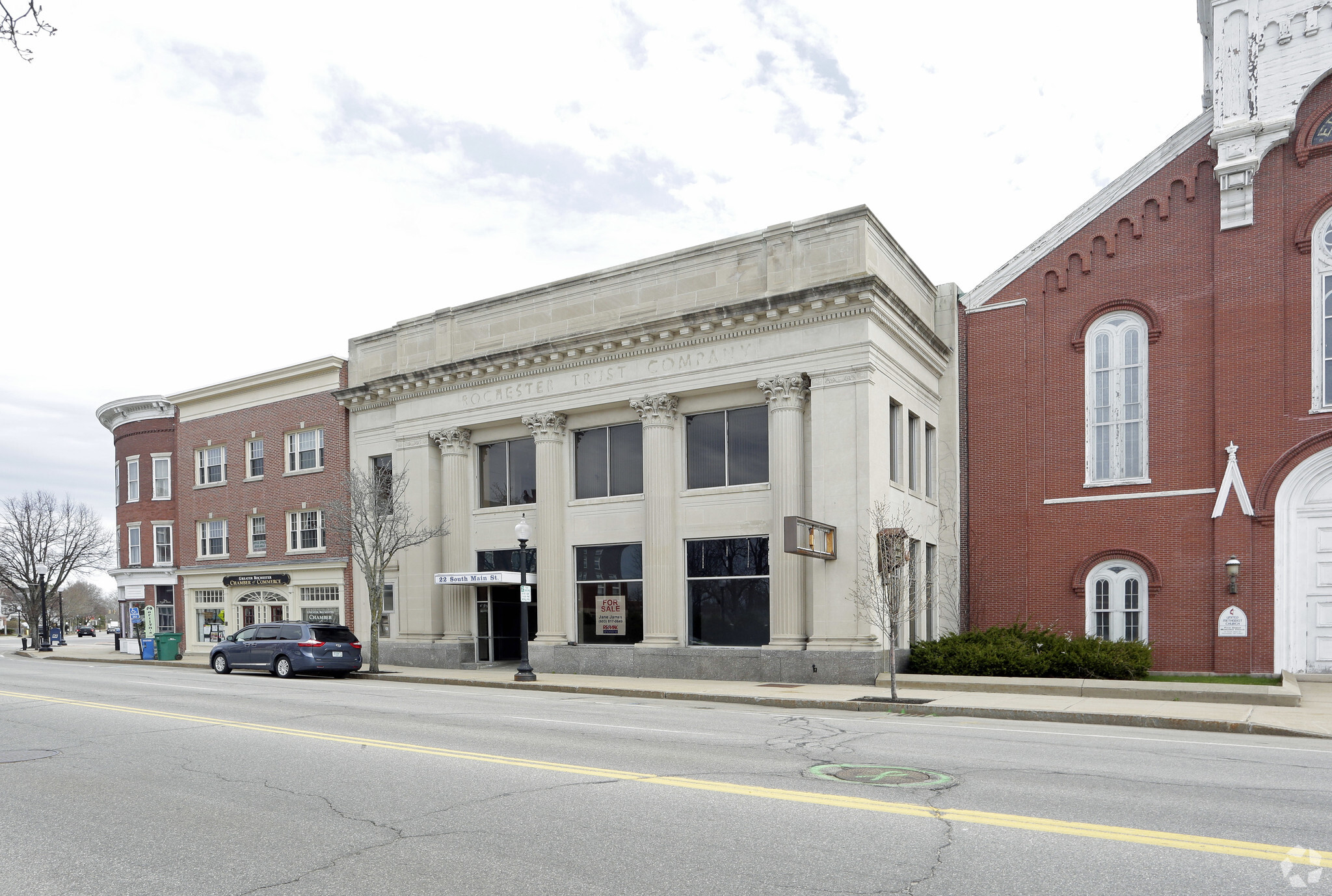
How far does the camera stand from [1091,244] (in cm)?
2462

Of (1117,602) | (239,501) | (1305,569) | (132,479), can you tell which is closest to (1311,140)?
(1305,569)

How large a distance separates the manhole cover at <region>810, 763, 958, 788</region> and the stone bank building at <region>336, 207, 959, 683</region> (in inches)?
445

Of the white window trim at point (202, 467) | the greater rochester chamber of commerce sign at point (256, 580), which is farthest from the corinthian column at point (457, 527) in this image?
the white window trim at point (202, 467)

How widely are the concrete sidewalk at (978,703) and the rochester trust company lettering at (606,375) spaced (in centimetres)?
768

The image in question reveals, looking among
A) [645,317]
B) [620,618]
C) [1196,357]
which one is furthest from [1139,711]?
[645,317]

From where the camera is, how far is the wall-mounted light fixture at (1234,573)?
2161 cm

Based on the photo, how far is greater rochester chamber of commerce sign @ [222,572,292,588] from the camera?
116ft

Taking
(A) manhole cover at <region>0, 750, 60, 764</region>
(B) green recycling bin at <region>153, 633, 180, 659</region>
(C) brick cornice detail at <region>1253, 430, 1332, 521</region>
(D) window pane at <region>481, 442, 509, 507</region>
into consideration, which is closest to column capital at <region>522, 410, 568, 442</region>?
(D) window pane at <region>481, 442, 509, 507</region>

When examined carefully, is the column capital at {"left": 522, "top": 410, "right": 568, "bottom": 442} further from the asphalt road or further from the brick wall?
the asphalt road

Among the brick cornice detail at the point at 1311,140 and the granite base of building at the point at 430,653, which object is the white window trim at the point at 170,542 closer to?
the granite base of building at the point at 430,653

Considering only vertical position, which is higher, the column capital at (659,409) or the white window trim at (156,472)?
the column capital at (659,409)

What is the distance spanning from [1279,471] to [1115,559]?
4.08 meters

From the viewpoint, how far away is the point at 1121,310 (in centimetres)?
2416

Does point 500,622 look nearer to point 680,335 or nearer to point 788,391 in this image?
point 680,335
